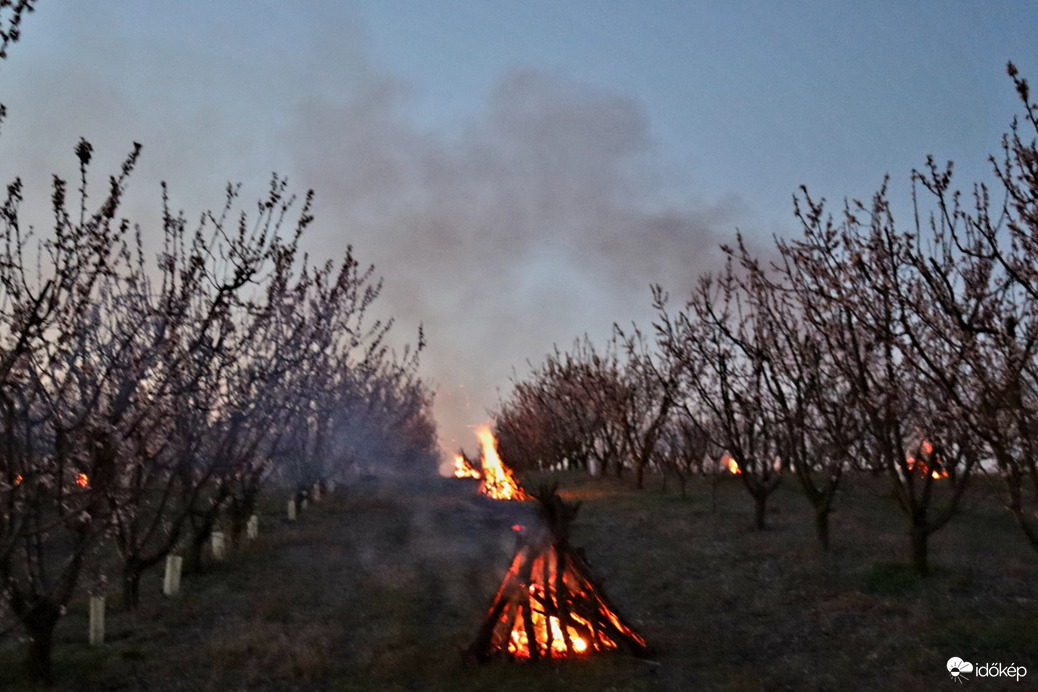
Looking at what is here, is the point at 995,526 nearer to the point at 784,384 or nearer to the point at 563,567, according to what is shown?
the point at 784,384

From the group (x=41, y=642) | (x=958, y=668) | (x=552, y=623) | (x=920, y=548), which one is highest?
(x=920, y=548)

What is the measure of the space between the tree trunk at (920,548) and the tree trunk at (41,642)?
12.9 m

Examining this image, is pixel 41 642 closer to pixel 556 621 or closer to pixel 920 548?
pixel 556 621

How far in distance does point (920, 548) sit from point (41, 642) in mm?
13197

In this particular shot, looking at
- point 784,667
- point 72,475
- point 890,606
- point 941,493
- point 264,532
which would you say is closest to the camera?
point 72,475

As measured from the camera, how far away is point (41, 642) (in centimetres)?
1038

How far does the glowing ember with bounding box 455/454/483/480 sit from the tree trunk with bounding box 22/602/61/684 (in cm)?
4568

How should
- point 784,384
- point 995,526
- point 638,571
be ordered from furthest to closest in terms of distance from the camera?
point 995,526, point 784,384, point 638,571

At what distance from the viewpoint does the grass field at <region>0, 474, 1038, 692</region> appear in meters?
10.4

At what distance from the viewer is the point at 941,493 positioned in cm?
2853

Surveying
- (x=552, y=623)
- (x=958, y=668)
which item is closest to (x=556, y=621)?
(x=552, y=623)

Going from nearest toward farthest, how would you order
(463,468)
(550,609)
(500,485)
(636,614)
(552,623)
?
(550,609), (552,623), (636,614), (500,485), (463,468)

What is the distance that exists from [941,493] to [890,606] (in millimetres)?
18331

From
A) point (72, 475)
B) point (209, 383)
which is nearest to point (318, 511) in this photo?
point (209, 383)
